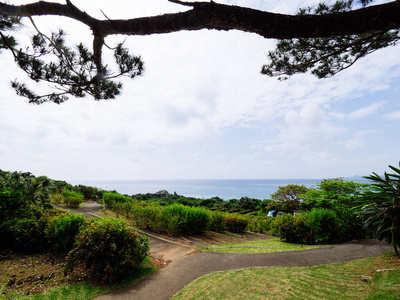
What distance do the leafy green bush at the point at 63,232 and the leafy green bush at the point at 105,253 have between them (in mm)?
1316

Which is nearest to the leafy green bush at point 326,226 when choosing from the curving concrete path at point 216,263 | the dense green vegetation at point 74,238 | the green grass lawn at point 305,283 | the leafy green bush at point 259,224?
the curving concrete path at point 216,263

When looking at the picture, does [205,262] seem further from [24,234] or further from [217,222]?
[24,234]

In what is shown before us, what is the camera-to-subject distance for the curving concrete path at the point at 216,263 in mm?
4004

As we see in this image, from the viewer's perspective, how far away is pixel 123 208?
1112 cm

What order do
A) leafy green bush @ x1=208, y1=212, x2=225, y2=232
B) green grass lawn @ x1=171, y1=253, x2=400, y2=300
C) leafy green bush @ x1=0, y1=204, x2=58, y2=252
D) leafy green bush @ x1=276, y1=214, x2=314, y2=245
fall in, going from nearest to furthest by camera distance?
green grass lawn @ x1=171, y1=253, x2=400, y2=300, leafy green bush @ x1=0, y1=204, x2=58, y2=252, leafy green bush @ x1=276, y1=214, x2=314, y2=245, leafy green bush @ x1=208, y1=212, x2=225, y2=232

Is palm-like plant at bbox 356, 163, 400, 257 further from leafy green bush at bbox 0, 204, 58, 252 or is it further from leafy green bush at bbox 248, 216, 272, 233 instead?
leafy green bush at bbox 0, 204, 58, 252

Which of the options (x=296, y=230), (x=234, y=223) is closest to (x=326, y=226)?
(x=296, y=230)

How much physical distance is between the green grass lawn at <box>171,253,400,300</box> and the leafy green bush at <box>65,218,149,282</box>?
1.54 m

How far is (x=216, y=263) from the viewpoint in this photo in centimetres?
513

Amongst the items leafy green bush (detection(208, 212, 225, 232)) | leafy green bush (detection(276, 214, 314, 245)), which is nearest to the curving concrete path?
leafy green bush (detection(276, 214, 314, 245))

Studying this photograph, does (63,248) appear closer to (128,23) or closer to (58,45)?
→ (58,45)

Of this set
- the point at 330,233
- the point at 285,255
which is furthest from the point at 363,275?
the point at 330,233

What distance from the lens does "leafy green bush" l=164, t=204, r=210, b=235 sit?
8.53 m

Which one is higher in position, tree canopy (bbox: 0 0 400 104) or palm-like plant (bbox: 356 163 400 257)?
tree canopy (bbox: 0 0 400 104)
